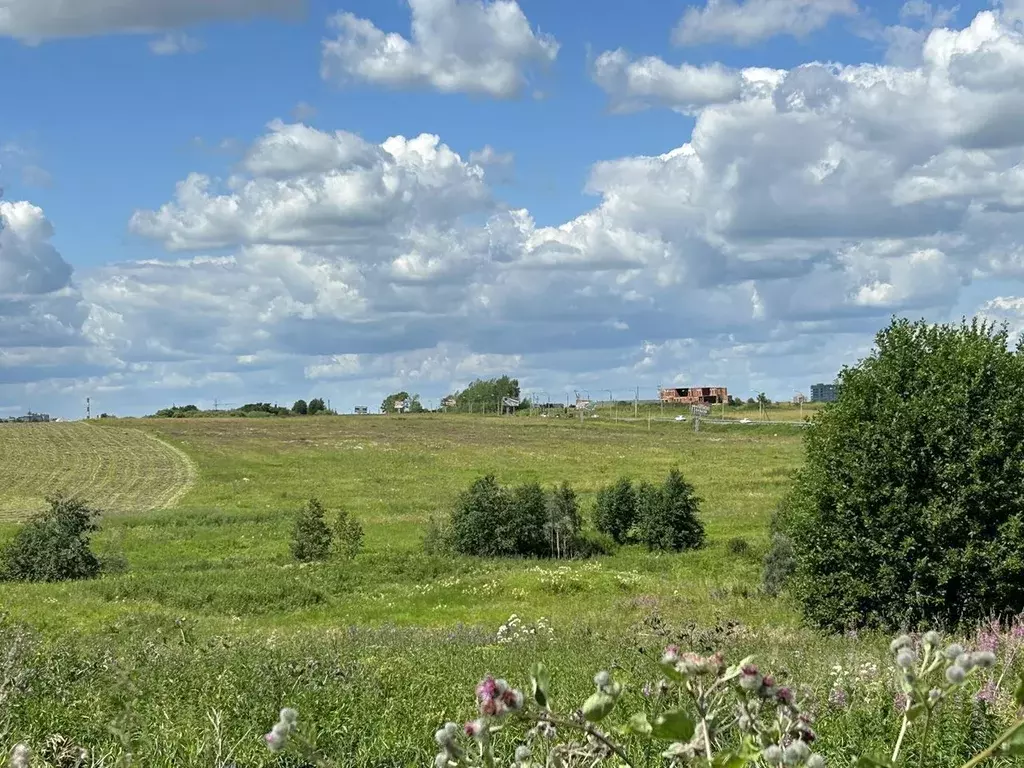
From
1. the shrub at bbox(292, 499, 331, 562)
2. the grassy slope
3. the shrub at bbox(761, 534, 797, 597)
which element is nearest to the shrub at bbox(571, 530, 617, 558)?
the grassy slope

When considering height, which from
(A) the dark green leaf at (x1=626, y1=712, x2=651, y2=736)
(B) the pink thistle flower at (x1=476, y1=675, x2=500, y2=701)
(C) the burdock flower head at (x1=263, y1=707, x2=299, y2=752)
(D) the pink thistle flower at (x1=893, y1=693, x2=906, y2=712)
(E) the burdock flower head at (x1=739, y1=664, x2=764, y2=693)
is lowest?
(D) the pink thistle flower at (x1=893, y1=693, x2=906, y2=712)

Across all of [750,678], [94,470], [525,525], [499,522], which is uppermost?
[750,678]

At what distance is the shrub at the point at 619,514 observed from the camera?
143 ft

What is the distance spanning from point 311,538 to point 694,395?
518 ft

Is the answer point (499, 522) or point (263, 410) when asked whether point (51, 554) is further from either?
point (263, 410)

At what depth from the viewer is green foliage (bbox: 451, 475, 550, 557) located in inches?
1490

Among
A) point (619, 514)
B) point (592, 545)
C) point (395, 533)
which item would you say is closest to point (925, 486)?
point (592, 545)

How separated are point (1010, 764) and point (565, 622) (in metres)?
17.0

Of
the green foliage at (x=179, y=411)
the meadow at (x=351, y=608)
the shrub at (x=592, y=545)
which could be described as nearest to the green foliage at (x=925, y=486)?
the meadow at (x=351, y=608)

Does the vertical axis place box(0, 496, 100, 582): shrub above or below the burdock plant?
below

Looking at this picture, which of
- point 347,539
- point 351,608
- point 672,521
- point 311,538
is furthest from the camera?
point 672,521

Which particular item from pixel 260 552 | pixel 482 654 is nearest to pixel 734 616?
pixel 482 654

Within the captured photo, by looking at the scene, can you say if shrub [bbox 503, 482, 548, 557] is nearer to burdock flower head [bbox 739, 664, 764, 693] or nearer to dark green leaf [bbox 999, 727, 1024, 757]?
burdock flower head [bbox 739, 664, 764, 693]

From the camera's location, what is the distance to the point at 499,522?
38.5 metres
